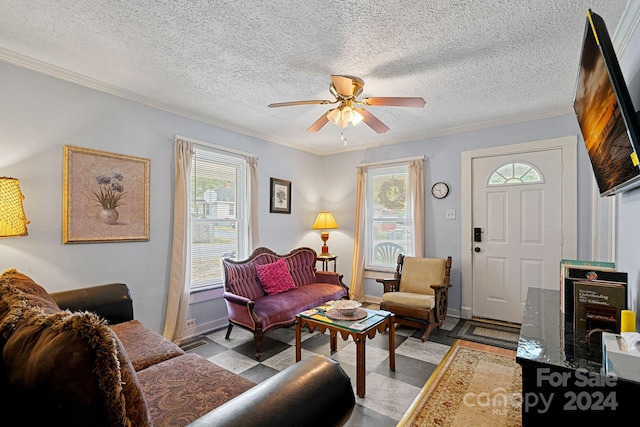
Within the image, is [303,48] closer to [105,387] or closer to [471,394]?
[105,387]

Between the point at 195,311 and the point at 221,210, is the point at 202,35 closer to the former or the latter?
the point at 221,210

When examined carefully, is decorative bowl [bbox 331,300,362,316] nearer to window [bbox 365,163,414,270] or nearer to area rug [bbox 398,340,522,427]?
area rug [bbox 398,340,522,427]

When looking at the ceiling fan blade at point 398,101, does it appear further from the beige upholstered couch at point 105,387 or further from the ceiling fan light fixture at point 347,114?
the beige upholstered couch at point 105,387

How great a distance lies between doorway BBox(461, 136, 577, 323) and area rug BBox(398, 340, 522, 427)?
3.38ft

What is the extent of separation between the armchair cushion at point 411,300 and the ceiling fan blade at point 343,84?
2.31 metres

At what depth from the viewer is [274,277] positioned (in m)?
3.63

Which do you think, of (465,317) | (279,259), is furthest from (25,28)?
(465,317)

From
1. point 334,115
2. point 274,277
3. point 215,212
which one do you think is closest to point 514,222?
point 334,115

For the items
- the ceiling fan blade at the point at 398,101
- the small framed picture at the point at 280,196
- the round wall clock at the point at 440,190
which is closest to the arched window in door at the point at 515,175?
the round wall clock at the point at 440,190

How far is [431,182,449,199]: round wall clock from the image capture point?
4.12 m

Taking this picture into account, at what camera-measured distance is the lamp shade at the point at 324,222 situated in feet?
15.8

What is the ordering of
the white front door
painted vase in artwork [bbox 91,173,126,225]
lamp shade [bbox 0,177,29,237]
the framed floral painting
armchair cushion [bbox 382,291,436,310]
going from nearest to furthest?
1. lamp shade [bbox 0,177,29,237]
2. the framed floral painting
3. painted vase in artwork [bbox 91,173,126,225]
4. armchair cushion [bbox 382,291,436,310]
5. the white front door

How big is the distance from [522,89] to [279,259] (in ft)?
10.6

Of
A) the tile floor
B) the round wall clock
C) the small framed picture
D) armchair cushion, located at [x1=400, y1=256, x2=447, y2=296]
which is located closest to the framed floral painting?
the tile floor
